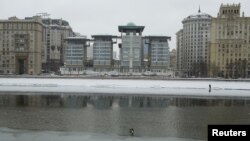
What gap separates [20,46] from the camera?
187250 mm

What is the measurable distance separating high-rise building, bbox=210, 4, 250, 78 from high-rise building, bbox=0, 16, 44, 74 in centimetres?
8159

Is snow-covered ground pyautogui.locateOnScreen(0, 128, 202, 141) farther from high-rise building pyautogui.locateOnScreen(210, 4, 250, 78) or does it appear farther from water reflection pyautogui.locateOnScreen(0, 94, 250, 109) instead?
high-rise building pyautogui.locateOnScreen(210, 4, 250, 78)

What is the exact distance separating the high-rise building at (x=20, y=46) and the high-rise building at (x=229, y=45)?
81586 mm

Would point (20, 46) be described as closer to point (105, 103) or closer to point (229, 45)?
point (229, 45)

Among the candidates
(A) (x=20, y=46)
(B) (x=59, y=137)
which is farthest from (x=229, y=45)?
(B) (x=59, y=137)

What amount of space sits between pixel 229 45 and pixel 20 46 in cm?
9656


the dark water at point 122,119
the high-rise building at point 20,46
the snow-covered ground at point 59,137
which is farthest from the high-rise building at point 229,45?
the snow-covered ground at point 59,137

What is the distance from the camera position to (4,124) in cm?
3319

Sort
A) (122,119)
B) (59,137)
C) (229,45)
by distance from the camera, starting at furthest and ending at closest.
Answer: (229,45)
(122,119)
(59,137)

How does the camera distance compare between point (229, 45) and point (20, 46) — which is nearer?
point (229, 45)

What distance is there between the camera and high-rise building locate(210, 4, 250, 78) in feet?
545

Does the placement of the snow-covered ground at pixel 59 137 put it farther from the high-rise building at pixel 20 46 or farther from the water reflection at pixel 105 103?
the high-rise building at pixel 20 46

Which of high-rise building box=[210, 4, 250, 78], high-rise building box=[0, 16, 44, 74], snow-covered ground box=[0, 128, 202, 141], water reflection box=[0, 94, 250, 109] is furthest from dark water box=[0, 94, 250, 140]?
high-rise building box=[0, 16, 44, 74]

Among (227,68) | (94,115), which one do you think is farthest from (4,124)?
(227,68)
